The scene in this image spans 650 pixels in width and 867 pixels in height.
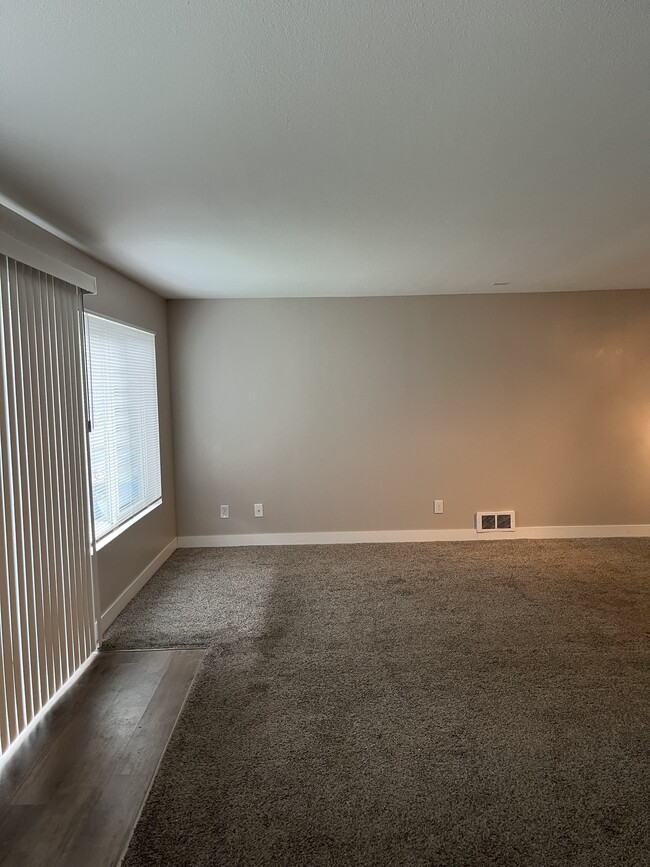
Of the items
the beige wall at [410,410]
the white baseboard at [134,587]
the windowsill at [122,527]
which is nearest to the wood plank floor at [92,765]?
the white baseboard at [134,587]

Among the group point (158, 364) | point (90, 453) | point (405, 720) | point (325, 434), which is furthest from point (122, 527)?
point (405, 720)

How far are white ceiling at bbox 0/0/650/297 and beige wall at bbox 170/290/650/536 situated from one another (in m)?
1.93

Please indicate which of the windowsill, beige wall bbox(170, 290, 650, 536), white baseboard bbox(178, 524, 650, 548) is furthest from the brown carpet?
beige wall bbox(170, 290, 650, 536)

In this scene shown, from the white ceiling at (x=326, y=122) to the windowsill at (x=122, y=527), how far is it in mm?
1783

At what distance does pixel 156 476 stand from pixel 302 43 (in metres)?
3.93

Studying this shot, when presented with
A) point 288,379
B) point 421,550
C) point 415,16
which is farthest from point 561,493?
point 415,16

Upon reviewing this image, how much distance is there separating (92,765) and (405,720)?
130cm

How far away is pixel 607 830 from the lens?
6.06 feet

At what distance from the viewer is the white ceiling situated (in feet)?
4.28

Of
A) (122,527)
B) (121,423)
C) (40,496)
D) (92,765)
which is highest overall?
(121,423)

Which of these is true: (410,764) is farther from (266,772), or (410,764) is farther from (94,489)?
(94,489)

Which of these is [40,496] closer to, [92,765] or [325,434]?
[92,765]

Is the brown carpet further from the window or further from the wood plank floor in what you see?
the window

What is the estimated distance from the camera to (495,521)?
212 inches
